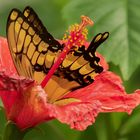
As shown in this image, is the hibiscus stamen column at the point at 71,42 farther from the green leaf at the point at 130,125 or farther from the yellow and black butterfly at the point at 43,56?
the green leaf at the point at 130,125

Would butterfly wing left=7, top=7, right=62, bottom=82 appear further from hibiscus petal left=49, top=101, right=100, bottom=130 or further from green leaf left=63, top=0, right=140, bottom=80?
green leaf left=63, top=0, right=140, bottom=80

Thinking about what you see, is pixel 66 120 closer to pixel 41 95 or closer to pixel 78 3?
pixel 41 95

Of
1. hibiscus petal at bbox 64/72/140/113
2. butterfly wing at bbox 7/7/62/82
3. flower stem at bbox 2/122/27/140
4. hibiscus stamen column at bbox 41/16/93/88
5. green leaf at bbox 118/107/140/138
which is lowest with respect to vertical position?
green leaf at bbox 118/107/140/138

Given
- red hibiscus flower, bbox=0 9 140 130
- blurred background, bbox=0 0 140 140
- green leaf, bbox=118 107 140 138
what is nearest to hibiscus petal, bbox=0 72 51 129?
red hibiscus flower, bbox=0 9 140 130

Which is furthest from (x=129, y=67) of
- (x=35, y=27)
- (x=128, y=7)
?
(x=35, y=27)

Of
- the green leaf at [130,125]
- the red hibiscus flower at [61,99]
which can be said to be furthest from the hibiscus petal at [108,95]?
the green leaf at [130,125]
